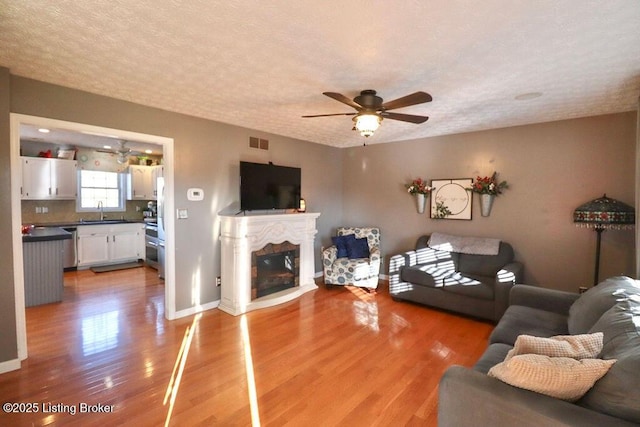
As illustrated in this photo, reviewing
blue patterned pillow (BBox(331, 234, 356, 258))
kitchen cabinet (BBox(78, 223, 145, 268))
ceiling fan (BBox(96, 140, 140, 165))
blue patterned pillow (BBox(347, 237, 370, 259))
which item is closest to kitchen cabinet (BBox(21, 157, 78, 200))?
ceiling fan (BBox(96, 140, 140, 165))

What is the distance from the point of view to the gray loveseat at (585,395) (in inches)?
42.1

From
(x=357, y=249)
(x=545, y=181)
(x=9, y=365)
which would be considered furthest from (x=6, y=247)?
(x=545, y=181)

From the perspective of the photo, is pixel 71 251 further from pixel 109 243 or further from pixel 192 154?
pixel 192 154

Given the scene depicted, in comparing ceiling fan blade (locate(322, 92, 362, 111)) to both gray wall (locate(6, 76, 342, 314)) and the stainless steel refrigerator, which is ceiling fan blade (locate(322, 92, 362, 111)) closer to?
gray wall (locate(6, 76, 342, 314))

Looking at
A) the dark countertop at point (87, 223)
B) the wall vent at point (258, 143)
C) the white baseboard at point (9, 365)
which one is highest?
the wall vent at point (258, 143)

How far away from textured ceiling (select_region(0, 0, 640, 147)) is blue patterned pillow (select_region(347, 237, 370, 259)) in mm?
2459

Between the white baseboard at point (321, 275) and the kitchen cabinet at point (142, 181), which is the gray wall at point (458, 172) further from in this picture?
the kitchen cabinet at point (142, 181)

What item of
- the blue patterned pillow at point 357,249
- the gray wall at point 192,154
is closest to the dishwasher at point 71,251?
the gray wall at point 192,154

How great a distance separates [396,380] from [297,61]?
262 cm

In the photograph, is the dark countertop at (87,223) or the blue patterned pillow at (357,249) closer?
the blue patterned pillow at (357,249)

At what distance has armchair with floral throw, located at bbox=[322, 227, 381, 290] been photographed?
15.0 feet

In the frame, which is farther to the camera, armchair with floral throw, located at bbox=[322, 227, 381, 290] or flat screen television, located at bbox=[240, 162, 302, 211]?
armchair with floral throw, located at bbox=[322, 227, 381, 290]

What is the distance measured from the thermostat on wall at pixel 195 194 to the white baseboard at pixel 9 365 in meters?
2.09

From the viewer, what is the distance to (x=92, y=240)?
5789 millimetres
